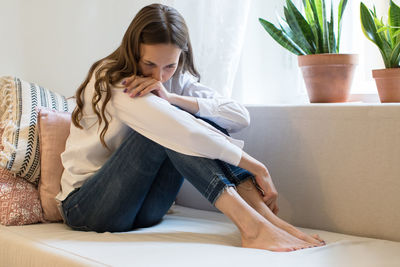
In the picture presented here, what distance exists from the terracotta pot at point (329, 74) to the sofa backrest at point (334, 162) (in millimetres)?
182

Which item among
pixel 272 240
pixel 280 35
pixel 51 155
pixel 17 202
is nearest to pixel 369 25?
pixel 280 35

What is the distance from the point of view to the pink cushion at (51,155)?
5.73 feet

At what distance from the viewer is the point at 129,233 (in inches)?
63.4

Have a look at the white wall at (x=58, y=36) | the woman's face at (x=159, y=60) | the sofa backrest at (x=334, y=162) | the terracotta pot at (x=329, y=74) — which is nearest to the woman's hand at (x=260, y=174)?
the sofa backrest at (x=334, y=162)

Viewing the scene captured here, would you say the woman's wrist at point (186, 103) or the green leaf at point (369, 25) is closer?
the woman's wrist at point (186, 103)

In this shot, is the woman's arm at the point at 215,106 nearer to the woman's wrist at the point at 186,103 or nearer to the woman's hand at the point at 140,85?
the woman's wrist at the point at 186,103

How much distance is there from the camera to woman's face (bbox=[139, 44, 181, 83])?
1575 millimetres

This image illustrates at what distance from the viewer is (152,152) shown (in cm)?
152

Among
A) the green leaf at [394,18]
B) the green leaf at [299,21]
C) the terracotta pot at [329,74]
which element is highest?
the green leaf at [394,18]

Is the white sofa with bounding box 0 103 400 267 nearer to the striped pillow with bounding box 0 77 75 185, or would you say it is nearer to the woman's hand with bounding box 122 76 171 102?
the striped pillow with bounding box 0 77 75 185

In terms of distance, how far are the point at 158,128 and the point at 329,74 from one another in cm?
70

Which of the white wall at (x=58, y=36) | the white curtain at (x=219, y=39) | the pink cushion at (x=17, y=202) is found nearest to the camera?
the pink cushion at (x=17, y=202)

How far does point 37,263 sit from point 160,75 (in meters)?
0.62

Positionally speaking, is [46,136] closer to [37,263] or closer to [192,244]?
[37,263]
